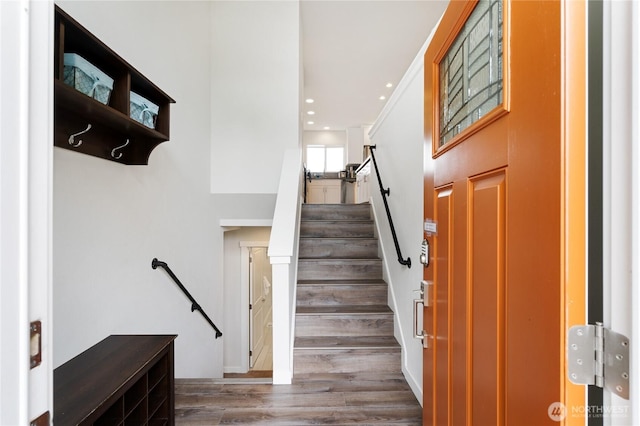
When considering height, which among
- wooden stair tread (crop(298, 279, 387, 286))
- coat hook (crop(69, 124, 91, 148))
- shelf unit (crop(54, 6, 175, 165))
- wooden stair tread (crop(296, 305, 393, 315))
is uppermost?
shelf unit (crop(54, 6, 175, 165))

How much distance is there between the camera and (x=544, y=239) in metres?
0.61

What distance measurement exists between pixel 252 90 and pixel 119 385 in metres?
3.49

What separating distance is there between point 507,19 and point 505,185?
40cm

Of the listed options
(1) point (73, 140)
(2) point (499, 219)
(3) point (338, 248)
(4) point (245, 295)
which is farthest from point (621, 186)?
(4) point (245, 295)

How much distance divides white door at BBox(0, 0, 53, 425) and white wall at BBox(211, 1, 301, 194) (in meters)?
3.40

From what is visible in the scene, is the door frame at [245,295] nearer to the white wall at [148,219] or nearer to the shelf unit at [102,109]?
the white wall at [148,219]

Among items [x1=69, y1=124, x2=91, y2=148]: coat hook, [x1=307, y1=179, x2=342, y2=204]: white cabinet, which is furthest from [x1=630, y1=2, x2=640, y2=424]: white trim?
[x1=307, y1=179, x2=342, y2=204]: white cabinet

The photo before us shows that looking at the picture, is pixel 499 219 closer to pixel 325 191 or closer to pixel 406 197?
pixel 406 197

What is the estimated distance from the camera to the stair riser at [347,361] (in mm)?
2402

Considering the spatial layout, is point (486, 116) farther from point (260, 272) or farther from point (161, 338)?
point (260, 272)

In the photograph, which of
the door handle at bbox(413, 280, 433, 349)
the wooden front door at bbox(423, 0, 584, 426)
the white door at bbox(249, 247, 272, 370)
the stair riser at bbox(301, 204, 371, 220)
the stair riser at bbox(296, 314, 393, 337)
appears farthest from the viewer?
the white door at bbox(249, 247, 272, 370)

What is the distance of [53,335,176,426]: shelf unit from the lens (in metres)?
1.08

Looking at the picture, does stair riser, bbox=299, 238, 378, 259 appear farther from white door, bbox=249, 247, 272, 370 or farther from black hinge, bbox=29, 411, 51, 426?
black hinge, bbox=29, 411, 51, 426

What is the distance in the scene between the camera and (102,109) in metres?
1.41
